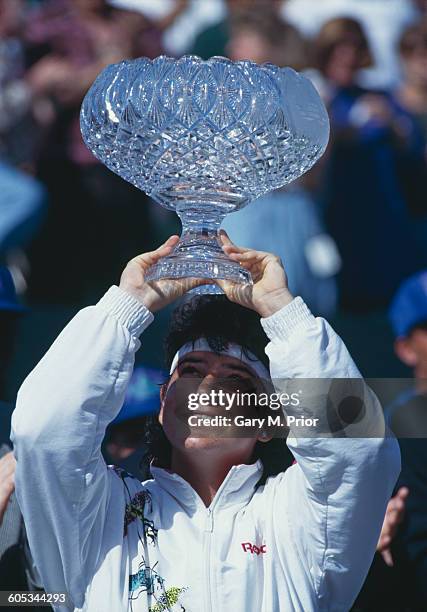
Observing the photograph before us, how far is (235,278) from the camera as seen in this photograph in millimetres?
2045

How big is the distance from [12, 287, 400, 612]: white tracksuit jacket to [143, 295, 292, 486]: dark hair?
16cm

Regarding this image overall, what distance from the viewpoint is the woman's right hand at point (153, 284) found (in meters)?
2.04

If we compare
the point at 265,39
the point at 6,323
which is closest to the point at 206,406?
the point at 6,323

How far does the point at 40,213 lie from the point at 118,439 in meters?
1.56

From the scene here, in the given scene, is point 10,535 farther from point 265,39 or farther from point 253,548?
point 265,39

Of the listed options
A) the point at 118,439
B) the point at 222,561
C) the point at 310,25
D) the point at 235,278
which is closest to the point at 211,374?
the point at 235,278

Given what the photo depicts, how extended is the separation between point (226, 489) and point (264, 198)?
8.11 feet

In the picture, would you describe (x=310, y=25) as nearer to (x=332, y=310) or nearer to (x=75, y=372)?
(x=332, y=310)

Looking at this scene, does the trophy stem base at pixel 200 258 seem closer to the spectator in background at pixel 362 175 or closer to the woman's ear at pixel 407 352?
the woman's ear at pixel 407 352

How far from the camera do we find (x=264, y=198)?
4445mm

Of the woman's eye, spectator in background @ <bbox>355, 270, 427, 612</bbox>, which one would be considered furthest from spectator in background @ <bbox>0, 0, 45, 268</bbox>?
the woman's eye

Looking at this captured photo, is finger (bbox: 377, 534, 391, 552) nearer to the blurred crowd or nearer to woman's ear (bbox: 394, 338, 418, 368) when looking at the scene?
woman's ear (bbox: 394, 338, 418, 368)

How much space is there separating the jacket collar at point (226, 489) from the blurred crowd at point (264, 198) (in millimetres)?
2124

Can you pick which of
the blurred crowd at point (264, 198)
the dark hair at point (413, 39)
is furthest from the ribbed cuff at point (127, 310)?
the dark hair at point (413, 39)
